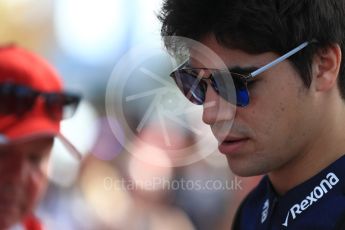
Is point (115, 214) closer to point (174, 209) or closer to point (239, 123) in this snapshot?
point (174, 209)

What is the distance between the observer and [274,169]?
1.79m

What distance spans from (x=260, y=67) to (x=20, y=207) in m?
0.83

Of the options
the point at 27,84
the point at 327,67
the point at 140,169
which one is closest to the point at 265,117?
the point at 327,67

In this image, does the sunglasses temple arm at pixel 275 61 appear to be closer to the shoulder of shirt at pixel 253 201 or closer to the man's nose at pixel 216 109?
the man's nose at pixel 216 109

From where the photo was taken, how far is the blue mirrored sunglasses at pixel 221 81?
5.59 feet

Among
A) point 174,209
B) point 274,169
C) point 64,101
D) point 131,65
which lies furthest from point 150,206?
point 64,101

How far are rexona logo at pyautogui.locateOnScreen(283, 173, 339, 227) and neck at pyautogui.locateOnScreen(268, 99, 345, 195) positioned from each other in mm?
53

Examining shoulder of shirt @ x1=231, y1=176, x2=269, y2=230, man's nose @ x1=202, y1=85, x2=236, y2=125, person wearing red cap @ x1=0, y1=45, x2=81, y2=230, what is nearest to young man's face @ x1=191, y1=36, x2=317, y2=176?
man's nose @ x1=202, y1=85, x2=236, y2=125

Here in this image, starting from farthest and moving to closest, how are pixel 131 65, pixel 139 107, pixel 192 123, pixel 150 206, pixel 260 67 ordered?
pixel 150 206 → pixel 139 107 → pixel 192 123 → pixel 131 65 → pixel 260 67

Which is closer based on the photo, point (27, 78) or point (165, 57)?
point (27, 78)

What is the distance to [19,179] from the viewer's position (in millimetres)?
1286

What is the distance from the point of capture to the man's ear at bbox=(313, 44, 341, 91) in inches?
67.8

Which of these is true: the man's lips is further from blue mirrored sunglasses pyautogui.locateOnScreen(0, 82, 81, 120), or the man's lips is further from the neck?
blue mirrored sunglasses pyautogui.locateOnScreen(0, 82, 81, 120)

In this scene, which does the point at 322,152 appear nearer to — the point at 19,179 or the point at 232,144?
the point at 232,144
